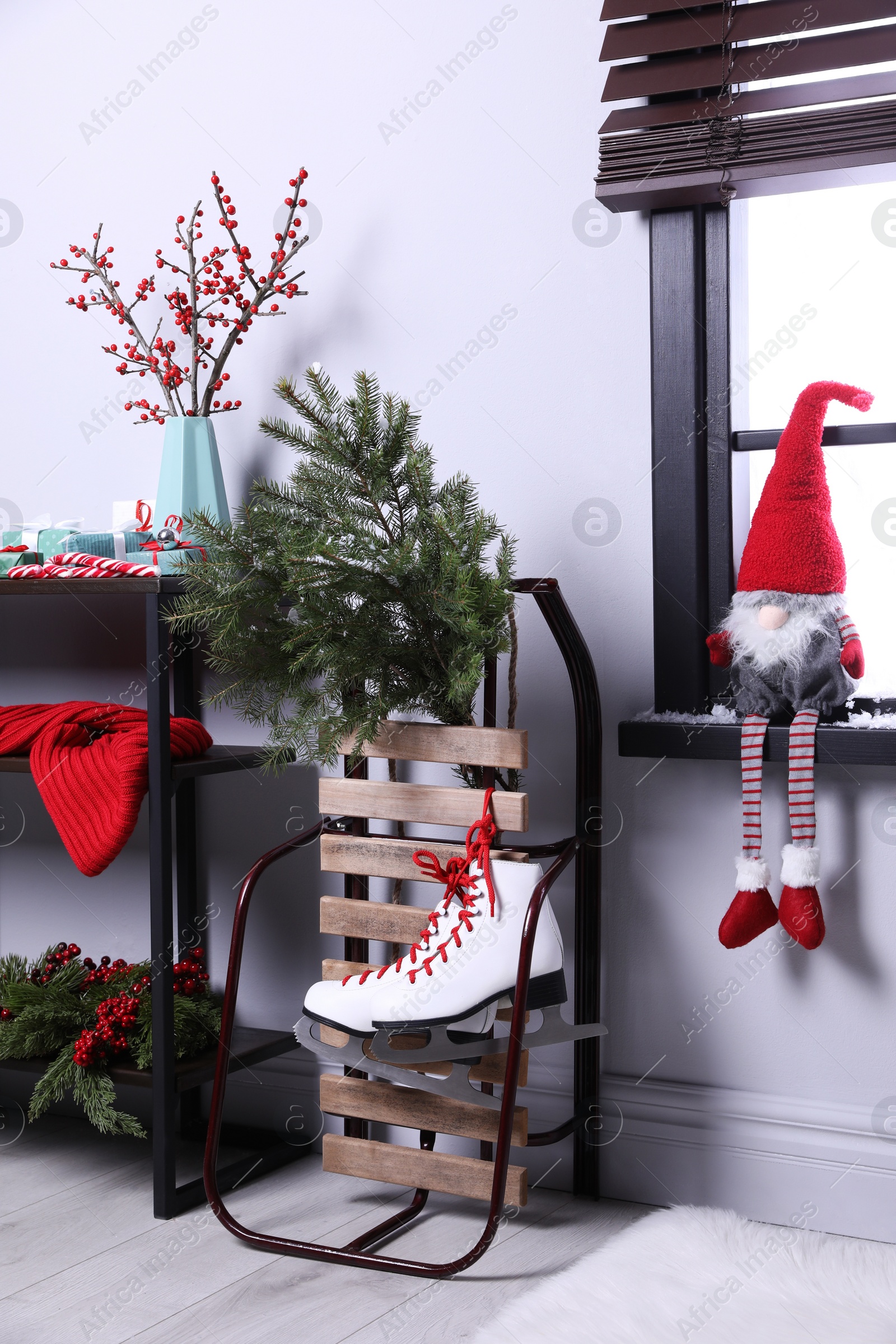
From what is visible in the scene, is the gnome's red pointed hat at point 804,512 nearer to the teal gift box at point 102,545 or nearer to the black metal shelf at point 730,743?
the black metal shelf at point 730,743

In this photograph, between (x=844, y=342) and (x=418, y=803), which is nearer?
(x=418, y=803)

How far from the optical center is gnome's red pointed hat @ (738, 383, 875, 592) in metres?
1.46

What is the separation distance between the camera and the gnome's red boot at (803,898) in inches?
56.1

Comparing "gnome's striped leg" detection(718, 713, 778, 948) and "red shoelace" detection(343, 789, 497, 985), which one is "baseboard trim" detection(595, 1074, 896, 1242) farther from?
"red shoelace" detection(343, 789, 497, 985)

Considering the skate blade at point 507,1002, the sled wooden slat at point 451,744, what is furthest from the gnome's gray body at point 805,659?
the skate blade at point 507,1002

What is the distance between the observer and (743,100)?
1.49m

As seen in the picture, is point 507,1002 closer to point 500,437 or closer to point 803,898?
point 803,898

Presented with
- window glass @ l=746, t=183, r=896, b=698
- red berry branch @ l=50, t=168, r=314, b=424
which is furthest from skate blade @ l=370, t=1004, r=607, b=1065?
red berry branch @ l=50, t=168, r=314, b=424

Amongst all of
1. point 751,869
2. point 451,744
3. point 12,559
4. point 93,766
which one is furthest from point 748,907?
point 12,559

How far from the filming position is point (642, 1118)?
1601 mm

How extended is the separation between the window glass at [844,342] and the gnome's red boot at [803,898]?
0.86ft

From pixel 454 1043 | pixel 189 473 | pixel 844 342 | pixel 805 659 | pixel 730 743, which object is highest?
pixel 844 342

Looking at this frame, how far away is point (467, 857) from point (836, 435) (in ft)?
2.41

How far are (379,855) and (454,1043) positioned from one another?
0.26 m
